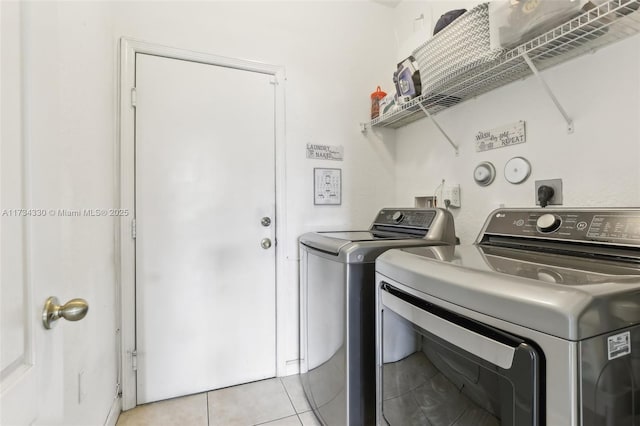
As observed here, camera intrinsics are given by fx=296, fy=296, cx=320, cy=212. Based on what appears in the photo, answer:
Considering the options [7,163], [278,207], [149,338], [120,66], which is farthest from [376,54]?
[149,338]

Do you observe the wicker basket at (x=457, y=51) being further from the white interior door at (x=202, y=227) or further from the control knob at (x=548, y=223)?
the white interior door at (x=202, y=227)

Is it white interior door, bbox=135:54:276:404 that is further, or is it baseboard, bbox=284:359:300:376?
baseboard, bbox=284:359:300:376

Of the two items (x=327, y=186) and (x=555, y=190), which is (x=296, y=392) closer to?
(x=327, y=186)

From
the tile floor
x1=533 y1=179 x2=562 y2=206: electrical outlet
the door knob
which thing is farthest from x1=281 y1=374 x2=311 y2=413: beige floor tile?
x1=533 y1=179 x2=562 y2=206: electrical outlet

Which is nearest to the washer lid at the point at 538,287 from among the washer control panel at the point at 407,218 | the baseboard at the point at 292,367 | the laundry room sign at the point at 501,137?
the washer control panel at the point at 407,218

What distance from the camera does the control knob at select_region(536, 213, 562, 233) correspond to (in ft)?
3.34

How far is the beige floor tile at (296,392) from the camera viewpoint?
167 cm

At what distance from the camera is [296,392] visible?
5.91 ft

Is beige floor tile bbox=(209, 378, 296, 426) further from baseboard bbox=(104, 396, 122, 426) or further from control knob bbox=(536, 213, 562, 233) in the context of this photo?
control knob bbox=(536, 213, 562, 233)

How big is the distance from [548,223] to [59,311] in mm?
1411

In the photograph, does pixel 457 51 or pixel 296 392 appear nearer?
pixel 457 51

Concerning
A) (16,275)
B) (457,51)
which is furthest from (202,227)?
(457,51)

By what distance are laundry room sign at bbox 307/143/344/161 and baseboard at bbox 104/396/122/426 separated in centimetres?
178

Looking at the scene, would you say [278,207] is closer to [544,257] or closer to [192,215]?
[192,215]
